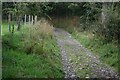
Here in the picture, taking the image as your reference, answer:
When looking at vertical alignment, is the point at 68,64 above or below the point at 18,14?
below

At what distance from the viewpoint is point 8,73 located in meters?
7.93

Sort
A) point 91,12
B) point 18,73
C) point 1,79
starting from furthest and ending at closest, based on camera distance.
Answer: point 91,12 < point 18,73 < point 1,79

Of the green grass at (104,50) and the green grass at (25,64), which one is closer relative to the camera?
the green grass at (25,64)

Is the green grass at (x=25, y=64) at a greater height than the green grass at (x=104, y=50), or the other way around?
the green grass at (x=25, y=64)

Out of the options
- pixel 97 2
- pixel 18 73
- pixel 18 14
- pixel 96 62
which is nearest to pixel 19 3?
pixel 18 14

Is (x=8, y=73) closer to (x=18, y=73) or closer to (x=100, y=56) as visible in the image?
(x=18, y=73)

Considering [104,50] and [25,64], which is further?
[104,50]

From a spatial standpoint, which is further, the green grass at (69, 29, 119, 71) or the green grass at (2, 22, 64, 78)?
the green grass at (69, 29, 119, 71)

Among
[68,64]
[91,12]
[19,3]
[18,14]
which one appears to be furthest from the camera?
[91,12]

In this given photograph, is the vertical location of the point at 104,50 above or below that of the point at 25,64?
below

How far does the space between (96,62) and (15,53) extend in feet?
11.3

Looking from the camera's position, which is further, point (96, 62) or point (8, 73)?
point (96, 62)

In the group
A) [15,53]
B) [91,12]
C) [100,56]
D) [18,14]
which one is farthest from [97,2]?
[15,53]

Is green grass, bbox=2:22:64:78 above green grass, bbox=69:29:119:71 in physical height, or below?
above
